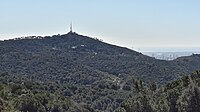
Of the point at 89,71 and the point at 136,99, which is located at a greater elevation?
the point at 136,99

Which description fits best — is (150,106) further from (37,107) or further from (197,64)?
(197,64)

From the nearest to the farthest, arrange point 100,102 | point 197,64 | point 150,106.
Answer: point 150,106, point 100,102, point 197,64

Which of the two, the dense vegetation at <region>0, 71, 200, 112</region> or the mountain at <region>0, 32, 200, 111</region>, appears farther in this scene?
the mountain at <region>0, 32, 200, 111</region>

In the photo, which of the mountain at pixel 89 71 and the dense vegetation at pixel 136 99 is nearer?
the dense vegetation at pixel 136 99

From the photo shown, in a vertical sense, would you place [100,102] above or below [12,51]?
below

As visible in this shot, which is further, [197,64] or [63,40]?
[63,40]

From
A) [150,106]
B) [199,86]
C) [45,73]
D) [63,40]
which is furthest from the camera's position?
[63,40]

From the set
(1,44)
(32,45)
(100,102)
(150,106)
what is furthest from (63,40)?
(150,106)

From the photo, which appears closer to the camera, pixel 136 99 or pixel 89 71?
pixel 136 99
